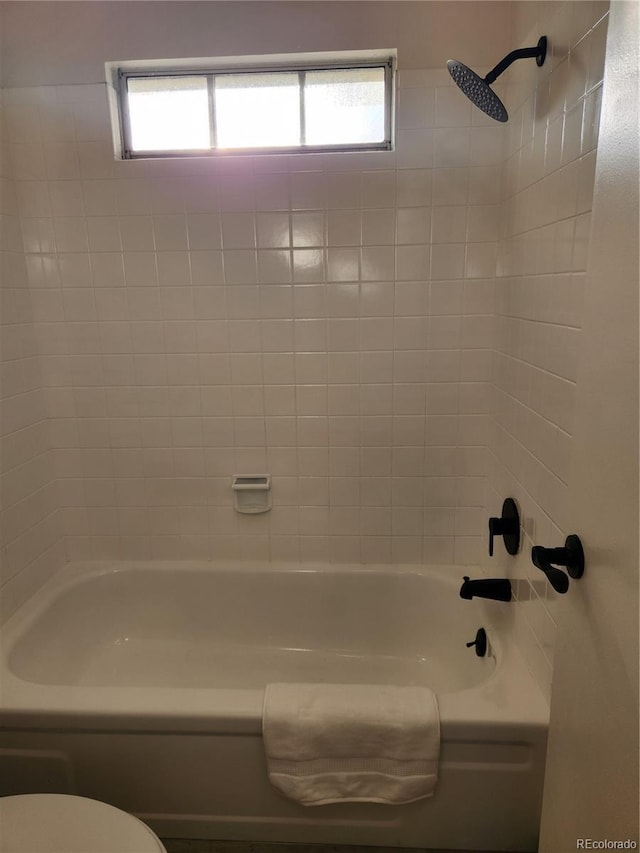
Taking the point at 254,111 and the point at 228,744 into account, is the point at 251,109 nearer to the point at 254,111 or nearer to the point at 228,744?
the point at 254,111

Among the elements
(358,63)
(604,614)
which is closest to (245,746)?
(604,614)

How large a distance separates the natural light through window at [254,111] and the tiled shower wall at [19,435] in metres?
0.47

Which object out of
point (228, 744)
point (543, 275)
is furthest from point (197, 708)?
point (543, 275)

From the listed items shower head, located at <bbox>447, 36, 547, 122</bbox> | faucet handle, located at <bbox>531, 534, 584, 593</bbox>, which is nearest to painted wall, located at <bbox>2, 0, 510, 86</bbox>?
shower head, located at <bbox>447, 36, 547, 122</bbox>

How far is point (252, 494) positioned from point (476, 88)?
4.82ft

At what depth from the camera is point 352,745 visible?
51.8 inches

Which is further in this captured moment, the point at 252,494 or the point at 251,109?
the point at 252,494

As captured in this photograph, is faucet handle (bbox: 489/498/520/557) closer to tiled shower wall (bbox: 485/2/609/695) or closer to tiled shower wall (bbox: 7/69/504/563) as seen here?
tiled shower wall (bbox: 485/2/609/695)

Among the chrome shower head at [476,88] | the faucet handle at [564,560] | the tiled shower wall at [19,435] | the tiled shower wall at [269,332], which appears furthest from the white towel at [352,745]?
the chrome shower head at [476,88]

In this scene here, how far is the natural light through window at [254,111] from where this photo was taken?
1.79 metres

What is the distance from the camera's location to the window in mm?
1781

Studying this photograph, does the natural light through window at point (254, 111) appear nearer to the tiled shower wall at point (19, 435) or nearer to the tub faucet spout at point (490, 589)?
the tiled shower wall at point (19, 435)

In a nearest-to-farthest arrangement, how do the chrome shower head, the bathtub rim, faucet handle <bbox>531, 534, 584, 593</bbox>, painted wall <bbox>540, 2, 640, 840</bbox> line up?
painted wall <bbox>540, 2, 640, 840</bbox>
faucet handle <bbox>531, 534, 584, 593</bbox>
the chrome shower head
the bathtub rim

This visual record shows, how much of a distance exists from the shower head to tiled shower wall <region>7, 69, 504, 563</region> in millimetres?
382
